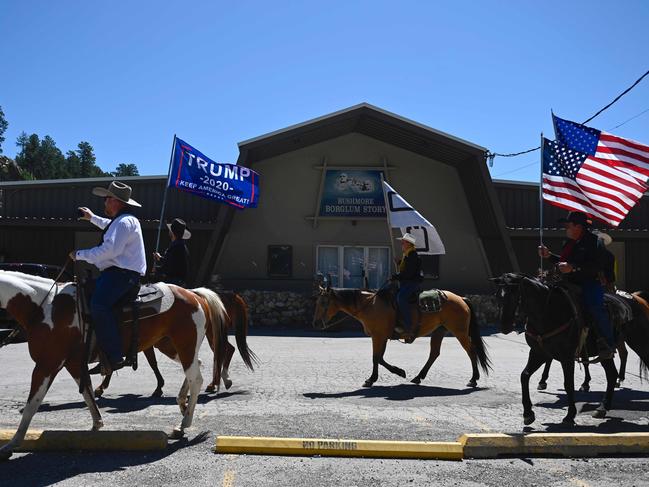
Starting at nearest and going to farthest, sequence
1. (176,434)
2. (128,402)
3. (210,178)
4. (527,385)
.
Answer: (176,434) → (527,385) → (128,402) → (210,178)

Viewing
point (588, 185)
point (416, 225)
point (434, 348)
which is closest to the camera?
point (588, 185)

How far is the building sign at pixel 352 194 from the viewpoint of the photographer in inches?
869

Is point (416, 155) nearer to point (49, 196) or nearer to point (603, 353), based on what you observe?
point (49, 196)

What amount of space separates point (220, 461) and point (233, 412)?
2.01 meters

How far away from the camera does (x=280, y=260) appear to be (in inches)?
878

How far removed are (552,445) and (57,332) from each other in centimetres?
475

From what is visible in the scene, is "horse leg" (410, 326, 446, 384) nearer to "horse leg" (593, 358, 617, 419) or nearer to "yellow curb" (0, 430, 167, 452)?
"horse leg" (593, 358, 617, 419)

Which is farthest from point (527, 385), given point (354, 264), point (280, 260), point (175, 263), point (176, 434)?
point (280, 260)

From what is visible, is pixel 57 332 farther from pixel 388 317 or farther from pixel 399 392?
pixel 388 317

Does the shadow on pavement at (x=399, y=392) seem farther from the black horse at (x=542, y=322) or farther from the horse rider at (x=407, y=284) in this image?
the black horse at (x=542, y=322)

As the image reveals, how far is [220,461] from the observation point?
5.03 m

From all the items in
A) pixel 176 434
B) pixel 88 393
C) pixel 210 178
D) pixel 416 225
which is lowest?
pixel 176 434

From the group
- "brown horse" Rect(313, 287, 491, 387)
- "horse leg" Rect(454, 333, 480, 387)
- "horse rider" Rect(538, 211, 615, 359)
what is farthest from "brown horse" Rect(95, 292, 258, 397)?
"horse rider" Rect(538, 211, 615, 359)

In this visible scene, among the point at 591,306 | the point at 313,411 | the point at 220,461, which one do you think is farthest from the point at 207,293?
the point at 591,306
